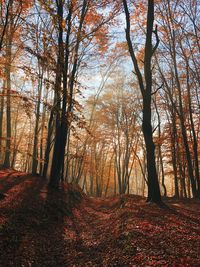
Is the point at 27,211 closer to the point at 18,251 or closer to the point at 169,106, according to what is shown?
the point at 18,251

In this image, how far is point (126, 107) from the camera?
2908cm

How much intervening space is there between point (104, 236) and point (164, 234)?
6.77 feet

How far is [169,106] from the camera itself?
2359 centimetres

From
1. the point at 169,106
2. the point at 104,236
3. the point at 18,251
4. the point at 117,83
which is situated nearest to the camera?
the point at 18,251

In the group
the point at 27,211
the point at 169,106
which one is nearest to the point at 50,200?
the point at 27,211

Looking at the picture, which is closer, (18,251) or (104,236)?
(18,251)

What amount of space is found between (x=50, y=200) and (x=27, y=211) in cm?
225

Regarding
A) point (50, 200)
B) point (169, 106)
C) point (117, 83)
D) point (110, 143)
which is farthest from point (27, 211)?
point (110, 143)

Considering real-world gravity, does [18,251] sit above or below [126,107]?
below

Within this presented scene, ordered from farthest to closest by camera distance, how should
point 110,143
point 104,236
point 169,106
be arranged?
point 110,143 < point 169,106 < point 104,236

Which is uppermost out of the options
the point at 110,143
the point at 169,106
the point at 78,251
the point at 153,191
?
the point at 169,106

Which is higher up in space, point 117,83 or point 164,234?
point 117,83

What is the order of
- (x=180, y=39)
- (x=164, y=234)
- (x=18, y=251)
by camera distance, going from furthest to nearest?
(x=180, y=39) → (x=164, y=234) → (x=18, y=251)

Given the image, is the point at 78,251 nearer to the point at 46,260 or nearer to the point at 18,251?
the point at 46,260
